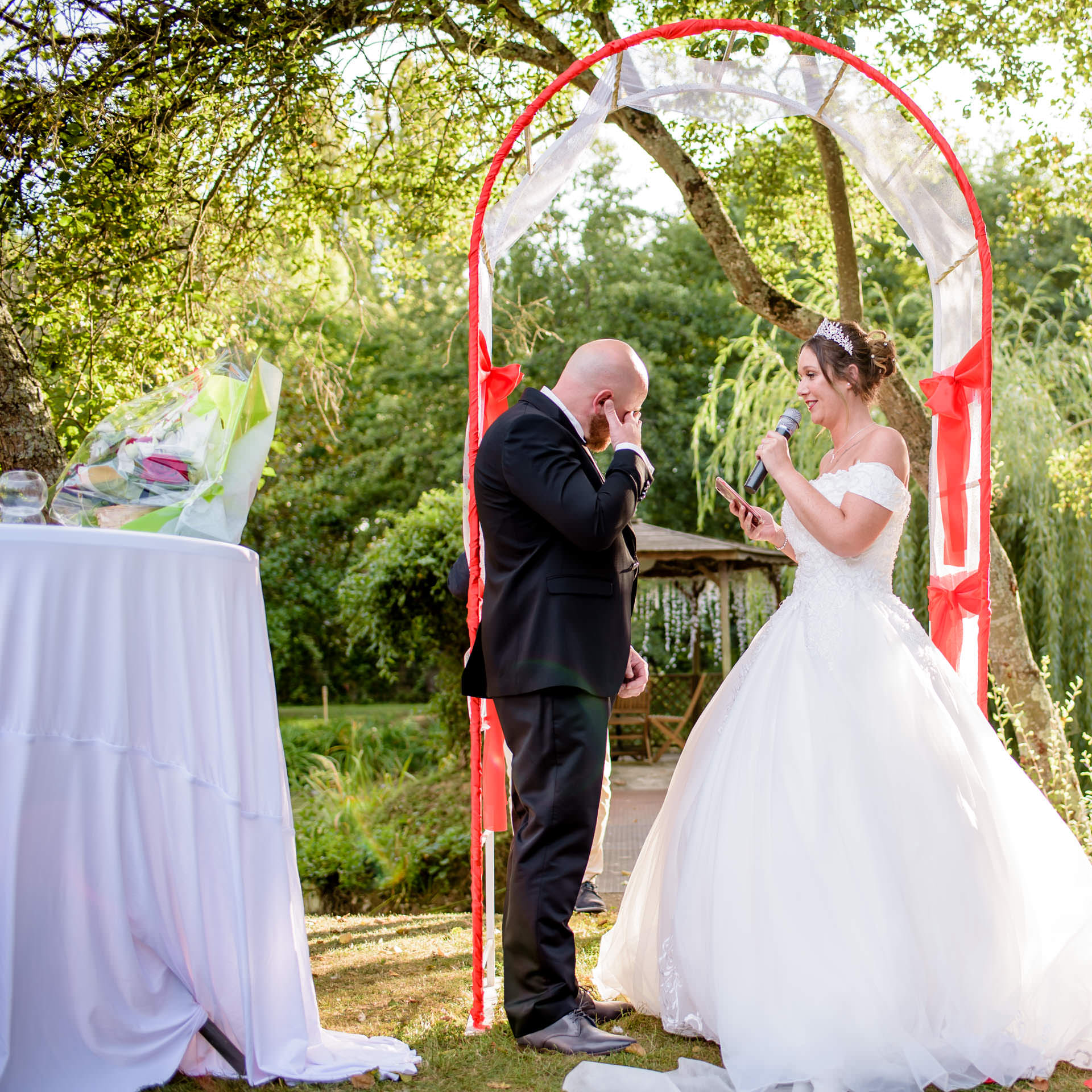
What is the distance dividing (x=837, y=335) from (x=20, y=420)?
2.75 meters

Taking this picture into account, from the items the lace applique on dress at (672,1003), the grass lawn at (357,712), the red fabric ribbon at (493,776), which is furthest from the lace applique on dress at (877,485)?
Answer: the grass lawn at (357,712)

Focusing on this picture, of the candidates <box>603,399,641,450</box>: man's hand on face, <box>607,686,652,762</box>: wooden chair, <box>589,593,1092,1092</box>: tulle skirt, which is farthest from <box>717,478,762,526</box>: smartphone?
<box>607,686,652,762</box>: wooden chair

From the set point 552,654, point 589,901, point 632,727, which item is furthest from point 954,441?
point 632,727

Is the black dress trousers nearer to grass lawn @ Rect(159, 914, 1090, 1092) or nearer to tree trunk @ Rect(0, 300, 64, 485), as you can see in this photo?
grass lawn @ Rect(159, 914, 1090, 1092)

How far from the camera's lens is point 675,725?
14.0 m

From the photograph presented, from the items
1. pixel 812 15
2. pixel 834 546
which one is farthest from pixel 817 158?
pixel 834 546

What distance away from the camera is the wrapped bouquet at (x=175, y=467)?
2.48 metres

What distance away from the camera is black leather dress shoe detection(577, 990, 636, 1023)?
297 cm

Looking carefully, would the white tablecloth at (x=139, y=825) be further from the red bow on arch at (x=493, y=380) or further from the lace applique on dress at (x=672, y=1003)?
the red bow on arch at (x=493, y=380)

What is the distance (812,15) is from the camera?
4.04m

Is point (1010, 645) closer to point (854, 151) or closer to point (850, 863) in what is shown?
point (854, 151)

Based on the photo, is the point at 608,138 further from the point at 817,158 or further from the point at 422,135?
the point at 422,135

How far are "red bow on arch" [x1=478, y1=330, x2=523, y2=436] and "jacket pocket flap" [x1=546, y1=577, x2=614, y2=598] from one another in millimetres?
723

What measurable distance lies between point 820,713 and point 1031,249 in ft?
57.5
